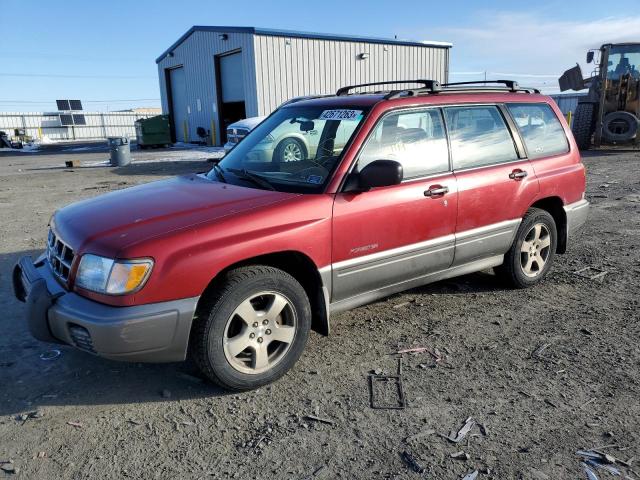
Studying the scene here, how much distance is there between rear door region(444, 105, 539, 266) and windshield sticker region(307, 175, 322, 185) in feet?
3.92

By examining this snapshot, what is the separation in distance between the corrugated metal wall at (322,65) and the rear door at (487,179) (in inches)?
690

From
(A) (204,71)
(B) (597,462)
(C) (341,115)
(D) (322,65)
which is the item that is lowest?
(B) (597,462)

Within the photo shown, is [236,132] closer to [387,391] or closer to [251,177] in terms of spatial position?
[251,177]

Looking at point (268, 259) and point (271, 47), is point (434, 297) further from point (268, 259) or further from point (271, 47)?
point (271, 47)

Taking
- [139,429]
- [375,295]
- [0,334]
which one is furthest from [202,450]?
[0,334]

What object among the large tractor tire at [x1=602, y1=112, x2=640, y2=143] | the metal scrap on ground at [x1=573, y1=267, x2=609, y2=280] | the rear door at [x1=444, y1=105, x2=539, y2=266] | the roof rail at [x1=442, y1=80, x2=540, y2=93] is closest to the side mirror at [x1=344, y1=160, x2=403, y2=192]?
the rear door at [x1=444, y1=105, x2=539, y2=266]

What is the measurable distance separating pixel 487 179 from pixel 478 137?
37 centimetres

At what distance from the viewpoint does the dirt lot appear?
259 centimetres

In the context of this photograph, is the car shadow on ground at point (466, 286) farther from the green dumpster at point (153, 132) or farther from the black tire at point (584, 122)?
the green dumpster at point (153, 132)

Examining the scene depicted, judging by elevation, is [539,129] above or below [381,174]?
above

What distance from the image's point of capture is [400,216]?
3.71 m

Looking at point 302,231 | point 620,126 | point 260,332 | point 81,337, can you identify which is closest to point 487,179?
point 302,231

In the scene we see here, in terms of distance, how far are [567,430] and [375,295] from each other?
4.90ft

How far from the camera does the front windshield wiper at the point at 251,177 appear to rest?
142 inches
